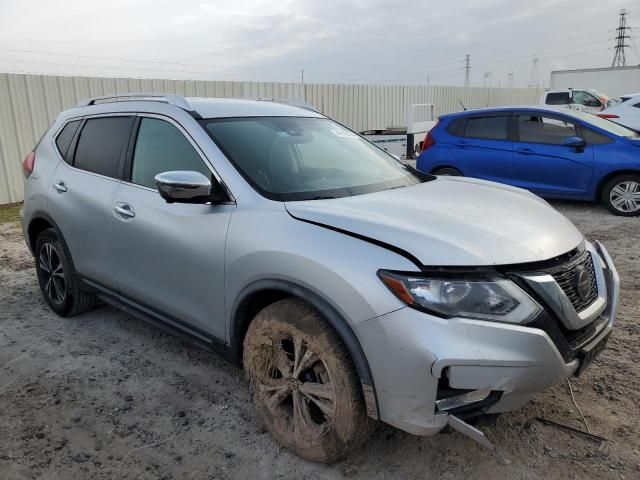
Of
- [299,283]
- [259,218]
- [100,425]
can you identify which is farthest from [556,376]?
[100,425]

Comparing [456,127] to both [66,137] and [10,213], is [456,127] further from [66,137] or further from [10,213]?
[10,213]

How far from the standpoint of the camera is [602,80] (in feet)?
83.5

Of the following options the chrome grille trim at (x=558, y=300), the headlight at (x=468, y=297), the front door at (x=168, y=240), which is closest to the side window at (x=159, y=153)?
the front door at (x=168, y=240)

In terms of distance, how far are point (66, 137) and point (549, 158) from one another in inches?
255

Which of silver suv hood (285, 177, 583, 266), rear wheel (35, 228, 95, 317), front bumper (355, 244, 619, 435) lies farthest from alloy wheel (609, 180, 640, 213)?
rear wheel (35, 228, 95, 317)

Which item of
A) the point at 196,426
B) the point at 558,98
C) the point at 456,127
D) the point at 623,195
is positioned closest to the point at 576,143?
the point at 623,195

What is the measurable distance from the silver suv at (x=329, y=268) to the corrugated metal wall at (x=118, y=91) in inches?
285

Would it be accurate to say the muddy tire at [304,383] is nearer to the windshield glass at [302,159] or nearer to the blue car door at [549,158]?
the windshield glass at [302,159]

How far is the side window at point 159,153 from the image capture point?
3104mm

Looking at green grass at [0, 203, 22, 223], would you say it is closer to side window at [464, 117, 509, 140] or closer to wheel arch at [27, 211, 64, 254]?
wheel arch at [27, 211, 64, 254]

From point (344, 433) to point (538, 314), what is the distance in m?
0.97

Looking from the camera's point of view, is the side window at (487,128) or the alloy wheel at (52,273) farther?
the side window at (487,128)

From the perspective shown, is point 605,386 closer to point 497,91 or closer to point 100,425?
point 100,425

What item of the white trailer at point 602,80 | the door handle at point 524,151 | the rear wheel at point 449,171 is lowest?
the rear wheel at point 449,171
